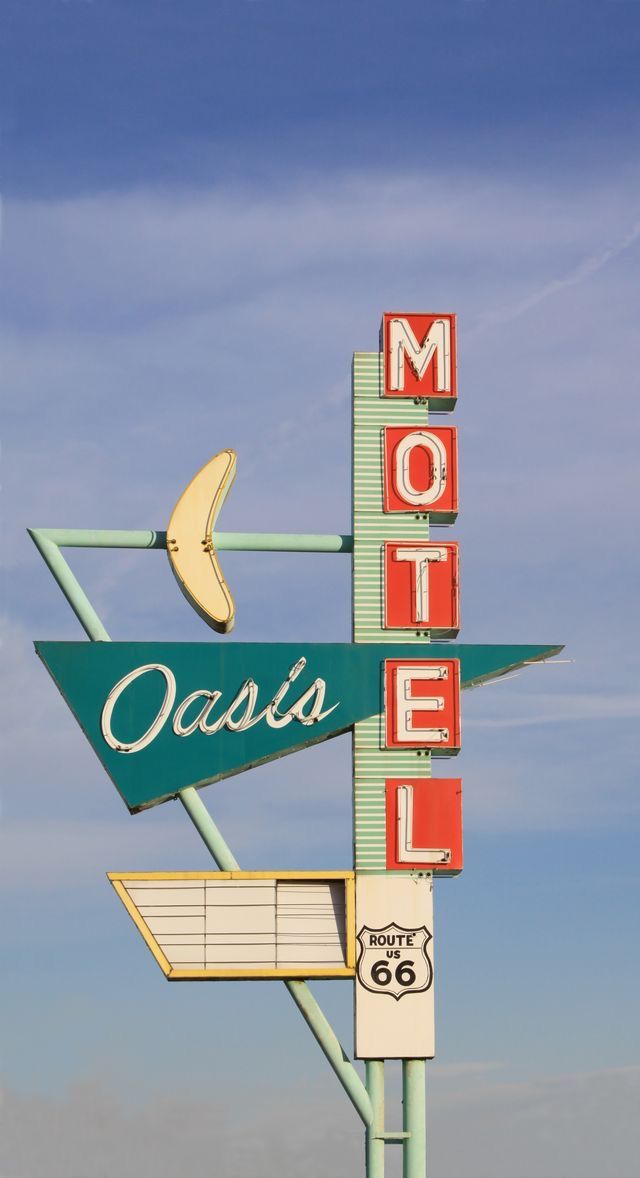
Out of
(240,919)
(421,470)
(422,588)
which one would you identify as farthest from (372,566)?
(240,919)

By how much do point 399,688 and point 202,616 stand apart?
3245 millimetres

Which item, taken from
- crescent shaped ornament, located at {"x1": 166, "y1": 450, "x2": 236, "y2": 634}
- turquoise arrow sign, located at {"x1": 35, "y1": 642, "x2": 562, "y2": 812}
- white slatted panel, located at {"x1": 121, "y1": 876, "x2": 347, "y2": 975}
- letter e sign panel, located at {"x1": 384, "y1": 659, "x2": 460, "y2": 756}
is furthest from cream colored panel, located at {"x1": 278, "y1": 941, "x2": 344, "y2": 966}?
crescent shaped ornament, located at {"x1": 166, "y1": 450, "x2": 236, "y2": 634}

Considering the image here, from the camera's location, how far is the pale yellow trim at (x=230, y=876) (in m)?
28.3

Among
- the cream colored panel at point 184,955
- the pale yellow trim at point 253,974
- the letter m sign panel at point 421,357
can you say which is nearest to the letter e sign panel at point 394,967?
the pale yellow trim at point 253,974

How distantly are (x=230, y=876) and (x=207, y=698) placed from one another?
272cm

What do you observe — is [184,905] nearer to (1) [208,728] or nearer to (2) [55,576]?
(1) [208,728]

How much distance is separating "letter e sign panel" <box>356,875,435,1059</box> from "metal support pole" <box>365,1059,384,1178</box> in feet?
0.79

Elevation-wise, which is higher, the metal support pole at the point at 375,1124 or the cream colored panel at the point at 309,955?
the cream colored panel at the point at 309,955

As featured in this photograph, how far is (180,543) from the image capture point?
97.5ft

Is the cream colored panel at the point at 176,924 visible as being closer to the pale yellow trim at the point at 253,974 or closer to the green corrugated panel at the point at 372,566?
the pale yellow trim at the point at 253,974

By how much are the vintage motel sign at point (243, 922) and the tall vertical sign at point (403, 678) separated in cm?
46

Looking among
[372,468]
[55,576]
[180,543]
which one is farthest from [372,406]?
[55,576]

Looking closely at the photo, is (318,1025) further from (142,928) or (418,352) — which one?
(418,352)

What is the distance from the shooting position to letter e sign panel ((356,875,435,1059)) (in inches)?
1097
